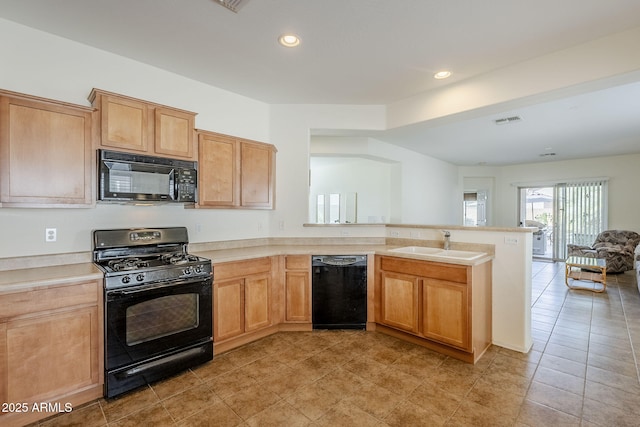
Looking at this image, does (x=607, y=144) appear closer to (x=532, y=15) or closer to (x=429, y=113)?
(x=429, y=113)

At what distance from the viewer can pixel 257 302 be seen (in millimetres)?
3121

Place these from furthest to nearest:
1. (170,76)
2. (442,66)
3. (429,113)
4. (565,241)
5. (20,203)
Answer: (565,241), (429,113), (170,76), (442,66), (20,203)

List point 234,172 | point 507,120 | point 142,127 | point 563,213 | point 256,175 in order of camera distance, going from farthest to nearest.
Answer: point 563,213 < point 507,120 < point 256,175 < point 234,172 < point 142,127

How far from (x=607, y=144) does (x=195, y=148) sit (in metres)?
7.60

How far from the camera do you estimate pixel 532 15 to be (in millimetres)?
2088

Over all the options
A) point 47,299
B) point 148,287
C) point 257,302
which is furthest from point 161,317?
point 257,302

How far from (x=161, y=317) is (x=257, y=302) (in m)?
0.95

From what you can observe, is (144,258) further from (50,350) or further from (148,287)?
(50,350)

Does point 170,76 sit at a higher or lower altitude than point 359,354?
higher

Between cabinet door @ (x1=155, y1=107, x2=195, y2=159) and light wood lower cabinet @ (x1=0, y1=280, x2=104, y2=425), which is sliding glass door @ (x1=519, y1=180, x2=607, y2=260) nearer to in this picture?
cabinet door @ (x1=155, y1=107, x2=195, y2=159)

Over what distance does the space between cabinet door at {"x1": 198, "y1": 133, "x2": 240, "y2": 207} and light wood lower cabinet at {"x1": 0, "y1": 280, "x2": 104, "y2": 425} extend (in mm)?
1239

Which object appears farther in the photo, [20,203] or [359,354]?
[359,354]

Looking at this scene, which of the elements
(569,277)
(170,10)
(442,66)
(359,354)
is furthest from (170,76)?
(569,277)

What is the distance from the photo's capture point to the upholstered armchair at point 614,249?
6188 mm
